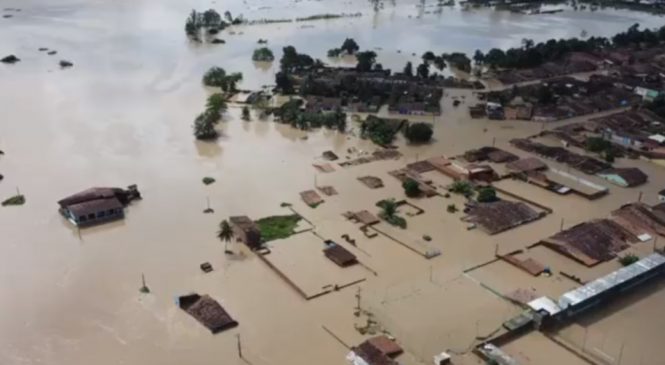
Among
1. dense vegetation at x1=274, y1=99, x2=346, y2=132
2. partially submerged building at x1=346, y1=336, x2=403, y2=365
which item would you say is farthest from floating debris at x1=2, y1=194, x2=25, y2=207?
Result: partially submerged building at x1=346, y1=336, x2=403, y2=365

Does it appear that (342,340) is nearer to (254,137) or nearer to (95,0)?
(254,137)

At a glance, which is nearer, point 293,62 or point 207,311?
point 207,311

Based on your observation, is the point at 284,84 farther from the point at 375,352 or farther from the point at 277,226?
the point at 375,352

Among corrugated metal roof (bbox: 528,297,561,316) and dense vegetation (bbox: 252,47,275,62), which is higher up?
dense vegetation (bbox: 252,47,275,62)

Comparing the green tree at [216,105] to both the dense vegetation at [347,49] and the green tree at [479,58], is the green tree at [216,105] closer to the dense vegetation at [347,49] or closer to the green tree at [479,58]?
the dense vegetation at [347,49]

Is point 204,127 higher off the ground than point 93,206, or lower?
higher

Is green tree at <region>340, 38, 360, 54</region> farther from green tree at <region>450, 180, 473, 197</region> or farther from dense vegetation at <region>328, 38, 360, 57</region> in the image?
green tree at <region>450, 180, 473, 197</region>

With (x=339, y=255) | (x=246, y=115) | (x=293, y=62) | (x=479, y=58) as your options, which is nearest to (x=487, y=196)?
(x=339, y=255)
